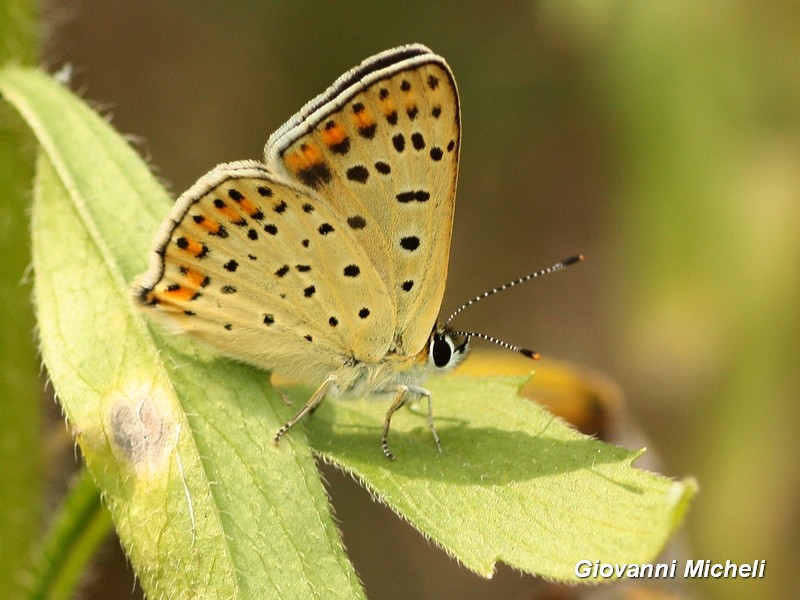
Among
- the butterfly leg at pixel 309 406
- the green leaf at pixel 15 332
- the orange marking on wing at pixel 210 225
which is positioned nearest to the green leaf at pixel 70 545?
the green leaf at pixel 15 332

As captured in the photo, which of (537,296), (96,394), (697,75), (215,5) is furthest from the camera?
(537,296)

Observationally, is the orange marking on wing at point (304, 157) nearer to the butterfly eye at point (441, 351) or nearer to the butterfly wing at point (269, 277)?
the butterfly wing at point (269, 277)

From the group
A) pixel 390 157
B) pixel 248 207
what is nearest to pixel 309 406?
pixel 248 207

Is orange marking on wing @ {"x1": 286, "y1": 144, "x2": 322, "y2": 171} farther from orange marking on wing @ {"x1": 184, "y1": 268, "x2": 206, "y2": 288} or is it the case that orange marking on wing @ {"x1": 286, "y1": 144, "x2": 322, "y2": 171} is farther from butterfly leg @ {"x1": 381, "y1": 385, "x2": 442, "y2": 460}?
butterfly leg @ {"x1": 381, "y1": 385, "x2": 442, "y2": 460}

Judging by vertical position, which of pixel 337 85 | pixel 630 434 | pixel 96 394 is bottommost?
pixel 630 434

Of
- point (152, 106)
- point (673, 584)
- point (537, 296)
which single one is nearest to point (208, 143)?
point (152, 106)

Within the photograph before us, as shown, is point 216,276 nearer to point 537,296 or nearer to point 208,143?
point 208,143
